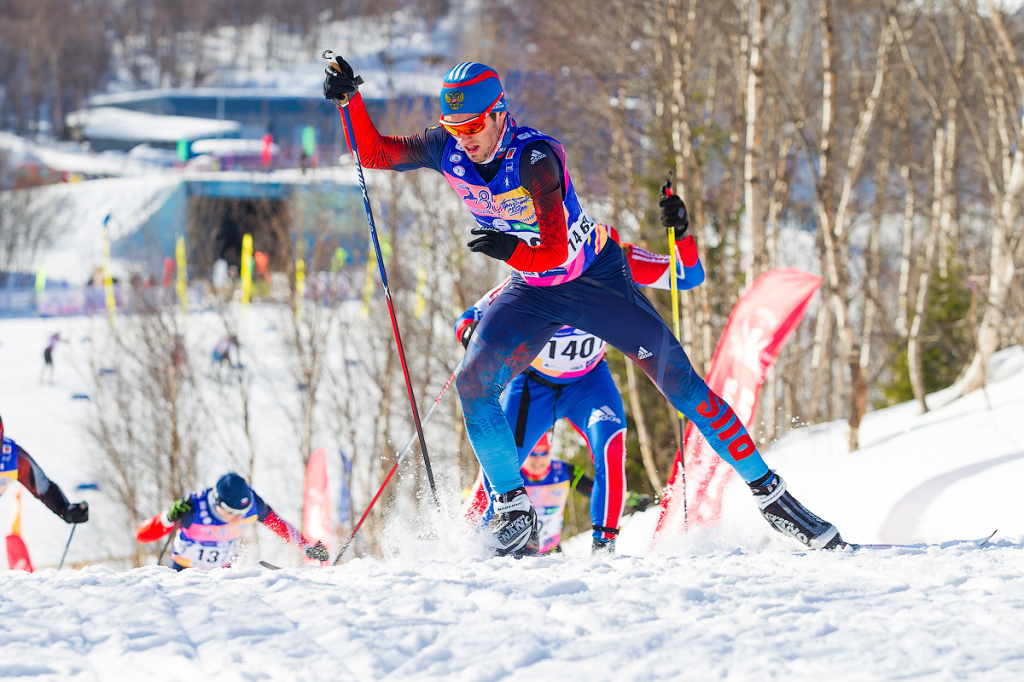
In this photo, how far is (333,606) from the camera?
226 centimetres

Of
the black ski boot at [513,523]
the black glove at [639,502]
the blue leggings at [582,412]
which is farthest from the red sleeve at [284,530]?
the black ski boot at [513,523]

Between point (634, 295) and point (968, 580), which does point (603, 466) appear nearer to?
point (634, 295)

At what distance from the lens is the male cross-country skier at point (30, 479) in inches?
185

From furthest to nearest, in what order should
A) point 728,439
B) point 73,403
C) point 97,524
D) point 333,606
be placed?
point 73,403, point 97,524, point 728,439, point 333,606

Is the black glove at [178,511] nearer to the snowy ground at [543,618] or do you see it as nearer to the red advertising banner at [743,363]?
the snowy ground at [543,618]

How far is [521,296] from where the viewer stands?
3.30 metres

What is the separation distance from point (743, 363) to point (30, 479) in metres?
4.49

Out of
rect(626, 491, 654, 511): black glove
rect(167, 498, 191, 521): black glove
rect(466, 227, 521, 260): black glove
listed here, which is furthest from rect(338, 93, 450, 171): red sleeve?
rect(167, 498, 191, 521): black glove

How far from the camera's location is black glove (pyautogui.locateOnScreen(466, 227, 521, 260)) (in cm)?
282

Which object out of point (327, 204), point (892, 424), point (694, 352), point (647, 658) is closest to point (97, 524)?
point (327, 204)

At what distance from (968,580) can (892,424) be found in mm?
5806

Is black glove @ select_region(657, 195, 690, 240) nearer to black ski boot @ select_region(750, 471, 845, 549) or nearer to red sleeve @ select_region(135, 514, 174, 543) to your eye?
black ski boot @ select_region(750, 471, 845, 549)

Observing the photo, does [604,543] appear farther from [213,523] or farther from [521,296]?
[213,523]

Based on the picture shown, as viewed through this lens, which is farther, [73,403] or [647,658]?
[73,403]
